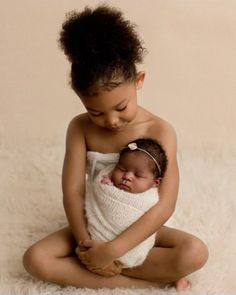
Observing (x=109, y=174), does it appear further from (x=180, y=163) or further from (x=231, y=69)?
(x=231, y=69)

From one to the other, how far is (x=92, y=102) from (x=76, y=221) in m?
0.29

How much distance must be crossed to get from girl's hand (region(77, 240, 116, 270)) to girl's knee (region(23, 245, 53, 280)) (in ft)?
0.28

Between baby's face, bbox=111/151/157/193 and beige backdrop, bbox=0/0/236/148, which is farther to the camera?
beige backdrop, bbox=0/0/236/148

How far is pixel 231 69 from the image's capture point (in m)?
2.42

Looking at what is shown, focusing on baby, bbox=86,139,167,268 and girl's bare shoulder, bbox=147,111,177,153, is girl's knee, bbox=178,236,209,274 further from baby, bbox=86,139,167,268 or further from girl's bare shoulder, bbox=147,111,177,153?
girl's bare shoulder, bbox=147,111,177,153

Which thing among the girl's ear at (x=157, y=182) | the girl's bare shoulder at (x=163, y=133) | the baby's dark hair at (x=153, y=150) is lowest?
Result: the girl's ear at (x=157, y=182)

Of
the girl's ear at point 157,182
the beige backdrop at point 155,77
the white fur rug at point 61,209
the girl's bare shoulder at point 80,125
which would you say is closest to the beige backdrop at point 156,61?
the beige backdrop at point 155,77

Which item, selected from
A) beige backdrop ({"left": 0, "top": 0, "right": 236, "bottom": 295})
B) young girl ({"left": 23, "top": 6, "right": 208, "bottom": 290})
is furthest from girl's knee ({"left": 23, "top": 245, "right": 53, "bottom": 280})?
beige backdrop ({"left": 0, "top": 0, "right": 236, "bottom": 295})

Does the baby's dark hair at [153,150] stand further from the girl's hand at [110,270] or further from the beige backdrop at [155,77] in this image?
the beige backdrop at [155,77]

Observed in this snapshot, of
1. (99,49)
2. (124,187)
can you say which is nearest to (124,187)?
(124,187)

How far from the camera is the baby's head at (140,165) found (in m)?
1.48

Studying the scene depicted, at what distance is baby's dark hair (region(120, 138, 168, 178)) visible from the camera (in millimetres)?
1487

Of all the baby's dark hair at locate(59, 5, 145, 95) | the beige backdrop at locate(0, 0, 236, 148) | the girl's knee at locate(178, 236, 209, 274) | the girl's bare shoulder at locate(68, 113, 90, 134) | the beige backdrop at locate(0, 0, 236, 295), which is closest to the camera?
the baby's dark hair at locate(59, 5, 145, 95)

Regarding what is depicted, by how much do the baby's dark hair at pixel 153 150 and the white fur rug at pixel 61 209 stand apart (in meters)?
0.28
